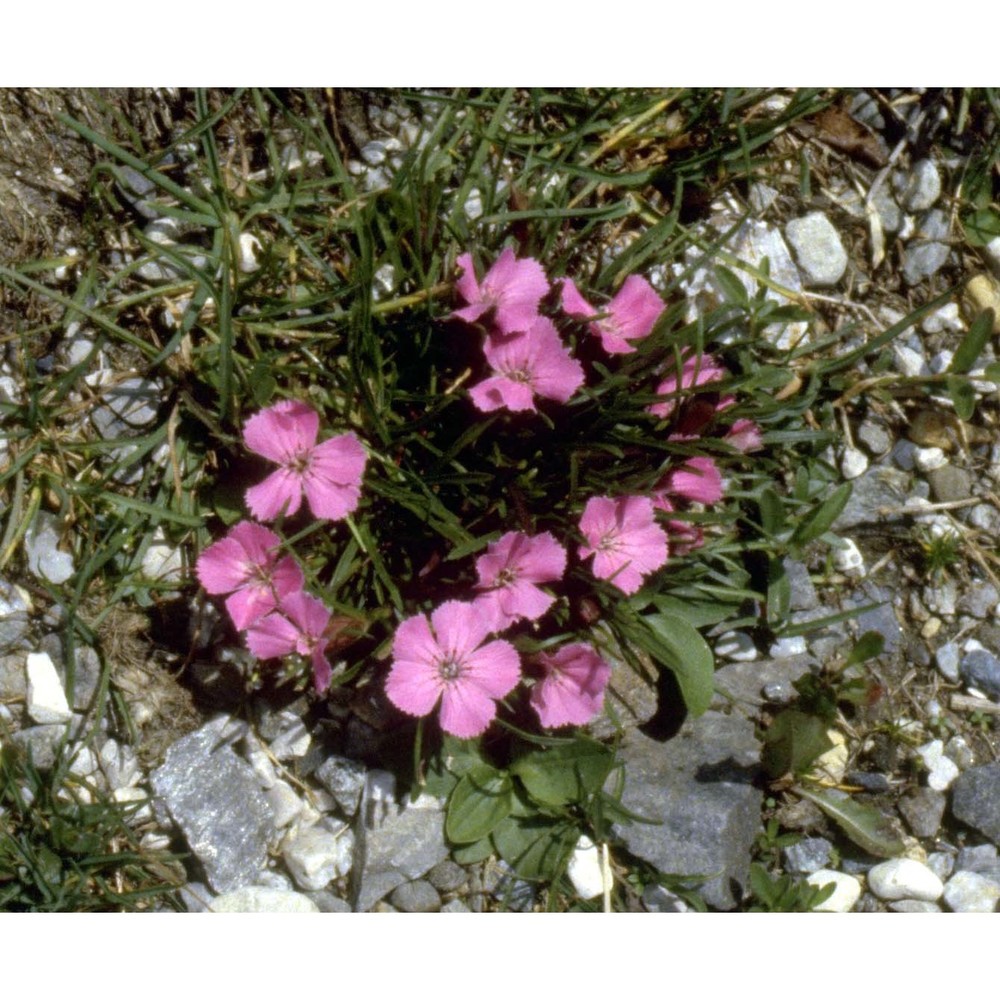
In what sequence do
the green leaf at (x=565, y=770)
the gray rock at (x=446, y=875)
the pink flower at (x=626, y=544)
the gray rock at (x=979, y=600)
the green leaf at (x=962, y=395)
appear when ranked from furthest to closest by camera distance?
1. the gray rock at (x=979, y=600)
2. the green leaf at (x=962, y=395)
3. the gray rock at (x=446, y=875)
4. the green leaf at (x=565, y=770)
5. the pink flower at (x=626, y=544)

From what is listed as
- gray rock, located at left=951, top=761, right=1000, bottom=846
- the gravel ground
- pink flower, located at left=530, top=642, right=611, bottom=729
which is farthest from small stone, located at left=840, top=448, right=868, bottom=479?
pink flower, located at left=530, top=642, right=611, bottom=729

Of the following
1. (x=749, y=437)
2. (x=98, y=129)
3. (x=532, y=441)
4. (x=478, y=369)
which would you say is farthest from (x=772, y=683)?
(x=98, y=129)

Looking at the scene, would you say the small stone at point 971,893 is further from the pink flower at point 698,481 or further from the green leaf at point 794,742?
the pink flower at point 698,481

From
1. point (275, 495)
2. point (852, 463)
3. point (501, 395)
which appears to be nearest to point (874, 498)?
point (852, 463)

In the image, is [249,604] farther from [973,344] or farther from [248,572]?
[973,344]

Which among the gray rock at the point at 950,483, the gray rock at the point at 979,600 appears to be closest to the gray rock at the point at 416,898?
the gray rock at the point at 979,600

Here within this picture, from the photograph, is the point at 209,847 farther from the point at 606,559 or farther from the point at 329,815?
the point at 606,559
